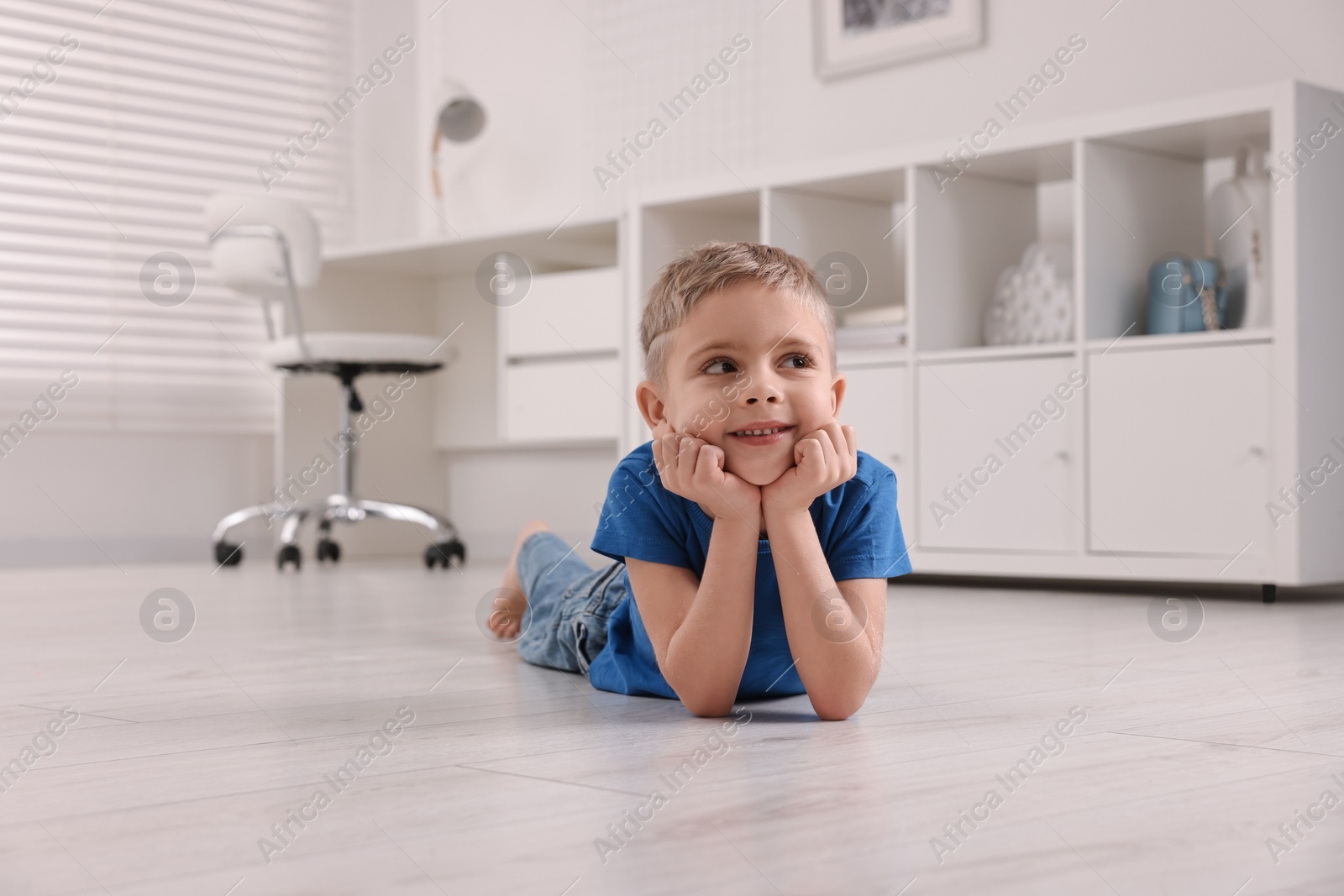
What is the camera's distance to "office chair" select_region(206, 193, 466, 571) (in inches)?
139

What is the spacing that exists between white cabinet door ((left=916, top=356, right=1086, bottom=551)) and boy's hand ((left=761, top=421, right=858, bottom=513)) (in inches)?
64.4

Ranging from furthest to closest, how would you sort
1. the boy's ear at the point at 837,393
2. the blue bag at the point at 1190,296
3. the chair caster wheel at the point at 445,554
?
the chair caster wheel at the point at 445,554, the blue bag at the point at 1190,296, the boy's ear at the point at 837,393

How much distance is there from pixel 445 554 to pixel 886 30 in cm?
178

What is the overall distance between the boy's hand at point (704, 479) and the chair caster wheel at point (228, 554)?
265cm

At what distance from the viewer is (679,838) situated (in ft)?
2.56

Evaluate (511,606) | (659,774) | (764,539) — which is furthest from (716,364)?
(511,606)

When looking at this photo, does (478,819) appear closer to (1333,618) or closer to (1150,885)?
(1150,885)

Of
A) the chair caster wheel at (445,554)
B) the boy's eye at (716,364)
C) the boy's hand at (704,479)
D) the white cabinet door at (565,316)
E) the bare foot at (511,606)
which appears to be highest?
the white cabinet door at (565,316)

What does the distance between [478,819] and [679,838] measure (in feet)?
0.42

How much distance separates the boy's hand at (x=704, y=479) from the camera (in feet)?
3.64

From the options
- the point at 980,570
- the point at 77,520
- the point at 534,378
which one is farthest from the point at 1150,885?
the point at 77,520

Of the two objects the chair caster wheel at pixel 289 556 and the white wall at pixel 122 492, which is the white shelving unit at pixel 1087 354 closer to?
the chair caster wheel at pixel 289 556

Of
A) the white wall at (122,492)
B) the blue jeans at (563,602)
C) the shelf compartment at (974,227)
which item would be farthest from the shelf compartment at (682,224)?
the white wall at (122,492)

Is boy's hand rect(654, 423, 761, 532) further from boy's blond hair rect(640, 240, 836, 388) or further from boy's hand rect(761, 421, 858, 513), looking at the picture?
boy's blond hair rect(640, 240, 836, 388)
